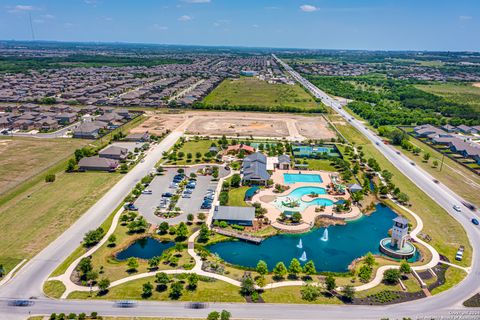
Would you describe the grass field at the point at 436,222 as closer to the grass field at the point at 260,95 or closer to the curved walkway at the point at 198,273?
the curved walkway at the point at 198,273

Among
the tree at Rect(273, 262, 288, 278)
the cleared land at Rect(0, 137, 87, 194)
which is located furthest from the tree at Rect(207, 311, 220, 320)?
the cleared land at Rect(0, 137, 87, 194)

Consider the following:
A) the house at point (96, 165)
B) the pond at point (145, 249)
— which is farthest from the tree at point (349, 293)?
the house at point (96, 165)

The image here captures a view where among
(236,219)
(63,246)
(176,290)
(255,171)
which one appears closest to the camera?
(176,290)

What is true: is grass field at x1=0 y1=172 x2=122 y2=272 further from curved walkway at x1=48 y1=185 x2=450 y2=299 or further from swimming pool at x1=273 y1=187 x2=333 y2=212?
swimming pool at x1=273 y1=187 x2=333 y2=212

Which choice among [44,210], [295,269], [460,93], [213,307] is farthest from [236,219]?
[460,93]

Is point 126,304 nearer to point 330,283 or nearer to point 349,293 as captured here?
point 330,283

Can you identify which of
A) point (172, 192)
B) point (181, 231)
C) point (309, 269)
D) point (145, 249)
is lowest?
point (145, 249)

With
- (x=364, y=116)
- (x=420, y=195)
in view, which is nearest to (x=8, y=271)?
(x=420, y=195)
